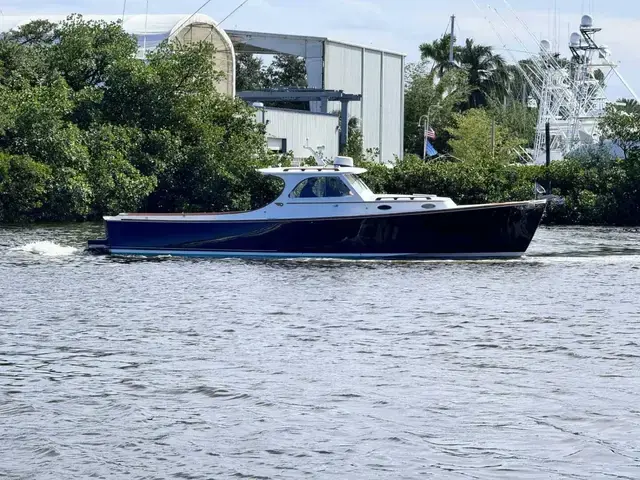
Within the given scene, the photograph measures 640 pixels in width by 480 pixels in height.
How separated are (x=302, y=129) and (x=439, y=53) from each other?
47049 mm

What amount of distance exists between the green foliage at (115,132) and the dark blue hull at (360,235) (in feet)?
52.2

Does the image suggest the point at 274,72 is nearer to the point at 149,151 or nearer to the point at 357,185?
the point at 149,151

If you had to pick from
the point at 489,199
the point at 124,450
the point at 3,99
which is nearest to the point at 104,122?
the point at 3,99

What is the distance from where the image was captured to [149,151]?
5719cm

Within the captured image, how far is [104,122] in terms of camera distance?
57.2m

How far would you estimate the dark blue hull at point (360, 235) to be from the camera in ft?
115

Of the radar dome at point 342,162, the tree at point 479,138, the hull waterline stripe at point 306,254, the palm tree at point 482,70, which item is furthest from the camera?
the palm tree at point 482,70

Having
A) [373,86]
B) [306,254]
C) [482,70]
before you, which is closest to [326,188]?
[306,254]

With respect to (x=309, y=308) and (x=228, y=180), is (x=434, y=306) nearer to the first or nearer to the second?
(x=309, y=308)

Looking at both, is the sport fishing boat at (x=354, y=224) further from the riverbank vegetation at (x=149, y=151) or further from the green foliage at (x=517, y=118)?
the green foliage at (x=517, y=118)

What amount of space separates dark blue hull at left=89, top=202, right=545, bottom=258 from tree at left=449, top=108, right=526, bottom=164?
59.0m

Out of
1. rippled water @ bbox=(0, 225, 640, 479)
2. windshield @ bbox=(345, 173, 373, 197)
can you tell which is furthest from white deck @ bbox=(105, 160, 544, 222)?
rippled water @ bbox=(0, 225, 640, 479)

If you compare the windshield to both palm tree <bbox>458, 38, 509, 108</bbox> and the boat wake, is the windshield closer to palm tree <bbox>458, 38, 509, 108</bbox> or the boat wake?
→ the boat wake

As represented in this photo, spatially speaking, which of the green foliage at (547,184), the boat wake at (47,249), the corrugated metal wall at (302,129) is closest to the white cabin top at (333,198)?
the boat wake at (47,249)
